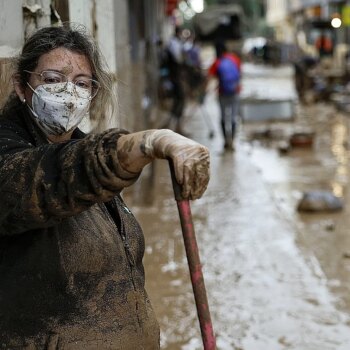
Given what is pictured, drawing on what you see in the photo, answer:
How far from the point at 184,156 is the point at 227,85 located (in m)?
11.0

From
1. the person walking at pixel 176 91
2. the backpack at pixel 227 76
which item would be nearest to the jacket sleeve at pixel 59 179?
the backpack at pixel 227 76

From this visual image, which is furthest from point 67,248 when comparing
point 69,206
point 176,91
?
point 176,91

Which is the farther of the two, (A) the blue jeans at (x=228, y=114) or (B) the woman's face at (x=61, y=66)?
(A) the blue jeans at (x=228, y=114)

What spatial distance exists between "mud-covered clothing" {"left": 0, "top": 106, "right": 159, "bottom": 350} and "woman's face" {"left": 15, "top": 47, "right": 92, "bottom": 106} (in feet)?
0.26

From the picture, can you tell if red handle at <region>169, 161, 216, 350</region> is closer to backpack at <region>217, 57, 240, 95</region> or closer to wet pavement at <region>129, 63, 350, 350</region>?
wet pavement at <region>129, 63, 350, 350</region>

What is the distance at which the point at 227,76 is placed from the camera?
12.6 metres

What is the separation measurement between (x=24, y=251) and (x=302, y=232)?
5781mm

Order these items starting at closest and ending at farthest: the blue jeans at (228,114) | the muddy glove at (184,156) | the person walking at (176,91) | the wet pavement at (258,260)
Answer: the muddy glove at (184,156) → the wet pavement at (258,260) → the blue jeans at (228,114) → the person walking at (176,91)

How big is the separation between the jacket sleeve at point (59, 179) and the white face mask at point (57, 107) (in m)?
0.26

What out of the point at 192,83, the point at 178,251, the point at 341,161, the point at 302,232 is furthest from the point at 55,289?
the point at 192,83

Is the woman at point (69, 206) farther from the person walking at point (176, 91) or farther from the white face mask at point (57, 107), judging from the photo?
the person walking at point (176, 91)

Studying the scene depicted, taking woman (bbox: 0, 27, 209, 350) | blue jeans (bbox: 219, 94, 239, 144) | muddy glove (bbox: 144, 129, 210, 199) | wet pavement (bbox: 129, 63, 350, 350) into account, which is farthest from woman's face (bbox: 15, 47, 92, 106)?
blue jeans (bbox: 219, 94, 239, 144)

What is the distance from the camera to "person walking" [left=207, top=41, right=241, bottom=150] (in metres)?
12.6

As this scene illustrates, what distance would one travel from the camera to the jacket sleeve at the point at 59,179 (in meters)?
1.93
